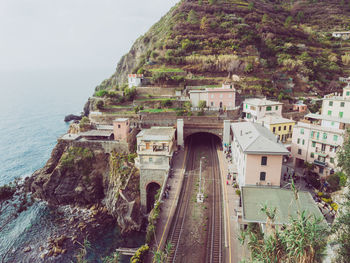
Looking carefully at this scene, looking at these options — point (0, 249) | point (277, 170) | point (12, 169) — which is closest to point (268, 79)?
point (277, 170)

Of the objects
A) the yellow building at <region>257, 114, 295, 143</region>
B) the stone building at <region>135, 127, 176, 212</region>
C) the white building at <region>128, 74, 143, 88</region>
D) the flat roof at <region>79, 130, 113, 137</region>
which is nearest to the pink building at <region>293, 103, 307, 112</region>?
the yellow building at <region>257, 114, 295, 143</region>

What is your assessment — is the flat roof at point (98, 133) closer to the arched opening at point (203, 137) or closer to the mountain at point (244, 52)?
the arched opening at point (203, 137)

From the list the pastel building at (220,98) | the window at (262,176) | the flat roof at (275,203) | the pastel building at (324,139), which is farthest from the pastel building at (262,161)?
the pastel building at (220,98)

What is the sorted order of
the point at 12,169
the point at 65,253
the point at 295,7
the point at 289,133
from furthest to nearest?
the point at 295,7, the point at 12,169, the point at 289,133, the point at 65,253

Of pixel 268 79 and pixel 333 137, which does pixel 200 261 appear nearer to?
pixel 333 137

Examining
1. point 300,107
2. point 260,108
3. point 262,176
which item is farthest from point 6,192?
point 300,107

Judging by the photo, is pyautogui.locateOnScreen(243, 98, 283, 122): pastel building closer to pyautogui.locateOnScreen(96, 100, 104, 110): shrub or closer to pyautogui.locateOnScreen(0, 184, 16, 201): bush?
pyautogui.locateOnScreen(96, 100, 104, 110): shrub

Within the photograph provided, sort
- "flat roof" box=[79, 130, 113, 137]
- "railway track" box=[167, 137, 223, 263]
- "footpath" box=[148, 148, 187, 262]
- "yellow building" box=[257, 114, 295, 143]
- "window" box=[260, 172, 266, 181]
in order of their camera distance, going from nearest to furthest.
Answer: "railway track" box=[167, 137, 223, 263], "footpath" box=[148, 148, 187, 262], "window" box=[260, 172, 266, 181], "yellow building" box=[257, 114, 295, 143], "flat roof" box=[79, 130, 113, 137]
